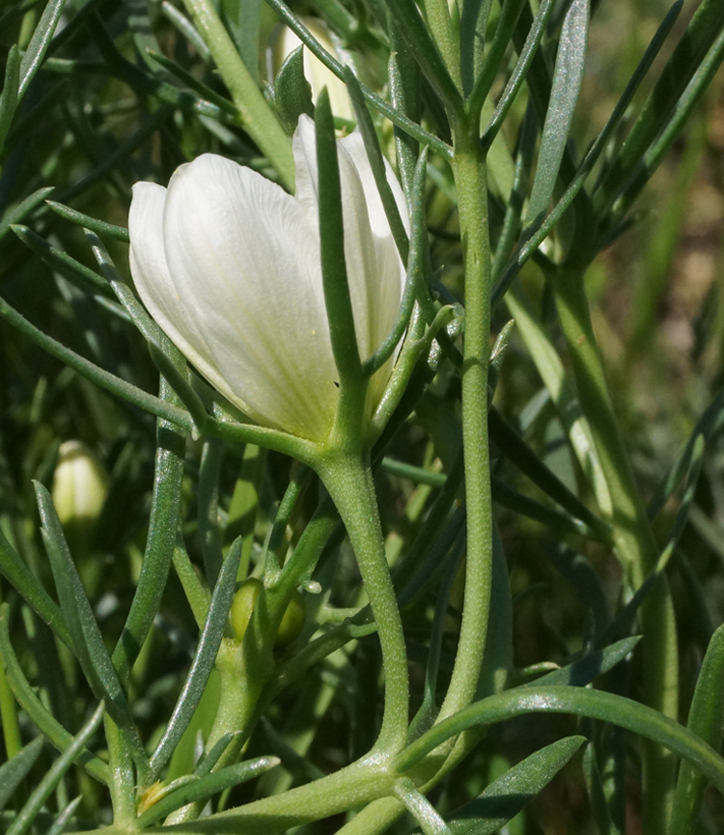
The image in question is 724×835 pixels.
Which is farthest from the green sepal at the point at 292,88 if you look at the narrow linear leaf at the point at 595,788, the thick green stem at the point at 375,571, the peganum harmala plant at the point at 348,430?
the narrow linear leaf at the point at 595,788

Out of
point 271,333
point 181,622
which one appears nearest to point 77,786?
point 181,622

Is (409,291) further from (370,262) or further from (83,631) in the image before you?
(83,631)

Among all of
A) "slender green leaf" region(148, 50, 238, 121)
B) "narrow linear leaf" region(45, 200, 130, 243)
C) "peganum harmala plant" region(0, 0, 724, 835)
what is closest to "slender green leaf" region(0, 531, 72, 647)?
"peganum harmala plant" region(0, 0, 724, 835)

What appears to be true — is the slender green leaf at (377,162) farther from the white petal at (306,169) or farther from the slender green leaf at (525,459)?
the slender green leaf at (525,459)

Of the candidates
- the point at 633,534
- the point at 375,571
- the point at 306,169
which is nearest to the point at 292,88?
the point at 306,169

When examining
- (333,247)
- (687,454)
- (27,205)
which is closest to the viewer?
(333,247)

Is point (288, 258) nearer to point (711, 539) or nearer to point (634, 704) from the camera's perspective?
point (634, 704)
